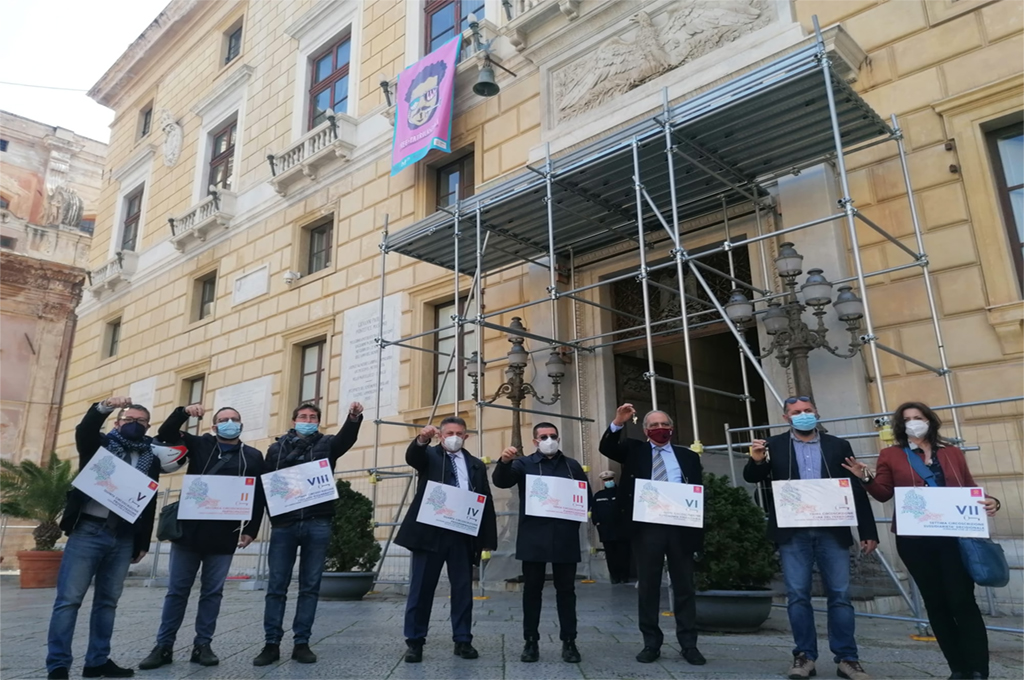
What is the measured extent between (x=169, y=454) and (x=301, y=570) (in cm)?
130

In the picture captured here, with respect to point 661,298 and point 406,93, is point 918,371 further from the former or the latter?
point 406,93

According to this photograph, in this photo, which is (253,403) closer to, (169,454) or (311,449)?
(169,454)

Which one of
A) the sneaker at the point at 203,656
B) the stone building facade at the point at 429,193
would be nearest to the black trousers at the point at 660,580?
the sneaker at the point at 203,656

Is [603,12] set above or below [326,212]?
above

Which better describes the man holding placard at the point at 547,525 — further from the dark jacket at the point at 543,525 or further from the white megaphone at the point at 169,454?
the white megaphone at the point at 169,454

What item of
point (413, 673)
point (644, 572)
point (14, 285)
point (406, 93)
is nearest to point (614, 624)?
point (644, 572)

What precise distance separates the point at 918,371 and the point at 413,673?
5980mm

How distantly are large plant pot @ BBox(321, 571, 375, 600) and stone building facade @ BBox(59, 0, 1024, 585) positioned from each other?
3.36 meters

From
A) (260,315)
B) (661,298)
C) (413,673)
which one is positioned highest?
(260,315)

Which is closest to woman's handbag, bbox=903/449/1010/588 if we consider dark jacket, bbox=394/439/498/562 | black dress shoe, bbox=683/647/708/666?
black dress shoe, bbox=683/647/708/666

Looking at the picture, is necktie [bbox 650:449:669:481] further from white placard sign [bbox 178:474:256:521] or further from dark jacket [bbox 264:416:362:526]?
white placard sign [bbox 178:474:256:521]

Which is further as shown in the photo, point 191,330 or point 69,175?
point 69,175

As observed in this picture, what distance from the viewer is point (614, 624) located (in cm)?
621

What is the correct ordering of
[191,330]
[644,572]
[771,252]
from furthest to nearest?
[191,330] < [771,252] < [644,572]
